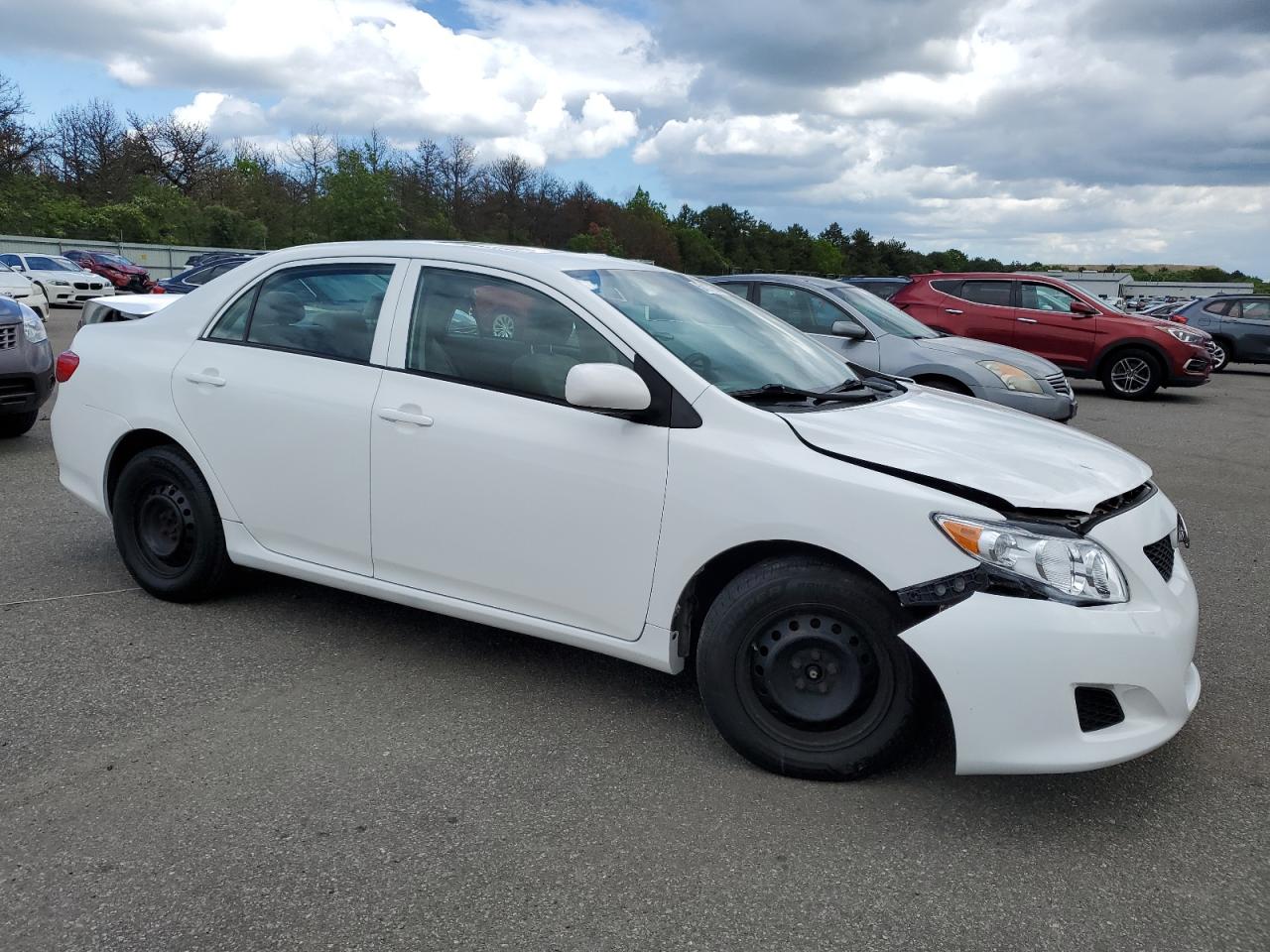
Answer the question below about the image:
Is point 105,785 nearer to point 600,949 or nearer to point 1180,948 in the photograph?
point 600,949

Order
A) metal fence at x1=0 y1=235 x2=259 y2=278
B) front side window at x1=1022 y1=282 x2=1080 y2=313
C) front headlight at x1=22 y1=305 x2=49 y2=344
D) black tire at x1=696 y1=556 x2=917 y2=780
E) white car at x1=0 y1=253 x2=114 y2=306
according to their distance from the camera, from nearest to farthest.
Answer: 1. black tire at x1=696 y1=556 x2=917 y2=780
2. front headlight at x1=22 y1=305 x2=49 y2=344
3. front side window at x1=1022 y1=282 x2=1080 y2=313
4. white car at x1=0 y1=253 x2=114 y2=306
5. metal fence at x1=0 y1=235 x2=259 y2=278

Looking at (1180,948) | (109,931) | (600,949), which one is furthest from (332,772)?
(1180,948)

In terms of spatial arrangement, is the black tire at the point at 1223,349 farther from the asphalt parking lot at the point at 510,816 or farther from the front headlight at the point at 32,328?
the front headlight at the point at 32,328

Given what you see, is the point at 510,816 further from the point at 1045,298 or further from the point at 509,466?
the point at 1045,298

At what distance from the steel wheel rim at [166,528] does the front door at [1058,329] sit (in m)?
12.9

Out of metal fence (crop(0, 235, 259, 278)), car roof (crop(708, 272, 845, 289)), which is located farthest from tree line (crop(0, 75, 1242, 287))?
car roof (crop(708, 272, 845, 289))

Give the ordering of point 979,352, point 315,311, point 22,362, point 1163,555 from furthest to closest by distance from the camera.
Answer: point 979,352 → point 22,362 → point 315,311 → point 1163,555

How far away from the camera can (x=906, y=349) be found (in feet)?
32.4

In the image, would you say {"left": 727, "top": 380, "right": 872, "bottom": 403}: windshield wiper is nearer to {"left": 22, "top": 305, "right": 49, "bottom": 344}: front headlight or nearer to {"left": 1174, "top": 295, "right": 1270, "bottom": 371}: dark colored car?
{"left": 22, "top": 305, "right": 49, "bottom": 344}: front headlight

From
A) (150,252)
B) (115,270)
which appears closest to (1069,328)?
(115,270)

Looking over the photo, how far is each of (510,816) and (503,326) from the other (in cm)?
173

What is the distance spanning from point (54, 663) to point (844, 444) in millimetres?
3096

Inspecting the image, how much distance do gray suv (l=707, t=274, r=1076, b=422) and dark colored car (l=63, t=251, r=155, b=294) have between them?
31.6 meters

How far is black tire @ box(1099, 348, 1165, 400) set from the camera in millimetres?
15406
